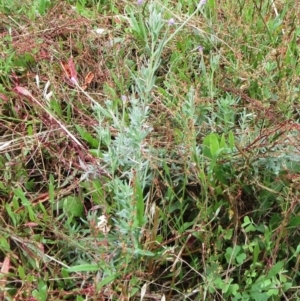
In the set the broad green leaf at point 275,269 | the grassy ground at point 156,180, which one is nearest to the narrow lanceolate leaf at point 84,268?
the grassy ground at point 156,180

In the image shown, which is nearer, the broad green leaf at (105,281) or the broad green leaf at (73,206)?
the broad green leaf at (105,281)

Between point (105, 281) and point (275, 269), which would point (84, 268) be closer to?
point (105, 281)

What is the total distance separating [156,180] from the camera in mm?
1438

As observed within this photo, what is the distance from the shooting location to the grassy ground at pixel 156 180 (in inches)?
52.5

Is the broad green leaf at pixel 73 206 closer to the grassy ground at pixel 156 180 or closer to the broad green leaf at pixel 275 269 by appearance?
the grassy ground at pixel 156 180

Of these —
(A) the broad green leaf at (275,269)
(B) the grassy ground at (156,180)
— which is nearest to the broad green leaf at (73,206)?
(B) the grassy ground at (156,180)

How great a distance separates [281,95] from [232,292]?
63 centimetres

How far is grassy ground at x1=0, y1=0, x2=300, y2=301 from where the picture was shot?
1333 millimetres

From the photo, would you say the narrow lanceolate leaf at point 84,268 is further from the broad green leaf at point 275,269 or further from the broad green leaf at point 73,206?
the broad green leaf at point 275,269

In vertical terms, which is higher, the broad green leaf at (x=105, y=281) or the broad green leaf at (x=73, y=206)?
the broad green leaf at (x=105, y=281)

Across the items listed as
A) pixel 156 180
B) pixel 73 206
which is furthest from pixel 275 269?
pixel 73 206

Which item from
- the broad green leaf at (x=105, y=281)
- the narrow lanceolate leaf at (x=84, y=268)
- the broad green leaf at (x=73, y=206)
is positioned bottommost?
the broad green leaf at (x=73, y=206)

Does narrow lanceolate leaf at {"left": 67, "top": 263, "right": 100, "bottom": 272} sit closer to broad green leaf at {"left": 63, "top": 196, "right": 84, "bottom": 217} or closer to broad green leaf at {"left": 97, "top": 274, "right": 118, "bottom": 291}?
broad green leaf at {"left": 97, "top": 274, "right": 118, "bottom": 291}

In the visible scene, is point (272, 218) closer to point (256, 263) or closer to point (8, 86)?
point (256, 263)
